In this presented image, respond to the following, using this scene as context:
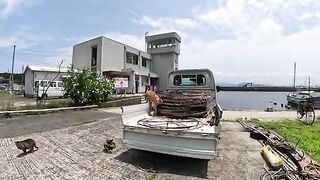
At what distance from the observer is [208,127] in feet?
18.0

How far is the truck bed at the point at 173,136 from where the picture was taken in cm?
494

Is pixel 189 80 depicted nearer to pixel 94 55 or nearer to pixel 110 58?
pixel 110 58

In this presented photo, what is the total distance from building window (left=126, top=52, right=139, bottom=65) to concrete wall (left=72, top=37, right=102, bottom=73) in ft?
17.7

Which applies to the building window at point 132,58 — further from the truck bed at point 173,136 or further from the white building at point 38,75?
the truck bed at point 173,136

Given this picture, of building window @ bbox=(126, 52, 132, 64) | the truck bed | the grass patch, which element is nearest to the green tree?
the grass patch

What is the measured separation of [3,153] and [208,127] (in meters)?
4.73

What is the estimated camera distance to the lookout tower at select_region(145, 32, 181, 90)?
136 ft

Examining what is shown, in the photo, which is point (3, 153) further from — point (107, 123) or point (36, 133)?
point (107, 123)

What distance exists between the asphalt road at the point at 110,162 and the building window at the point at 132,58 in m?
29.3

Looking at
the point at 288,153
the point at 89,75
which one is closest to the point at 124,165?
the point at 288,153

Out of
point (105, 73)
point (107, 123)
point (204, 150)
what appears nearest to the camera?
point (204, 150)

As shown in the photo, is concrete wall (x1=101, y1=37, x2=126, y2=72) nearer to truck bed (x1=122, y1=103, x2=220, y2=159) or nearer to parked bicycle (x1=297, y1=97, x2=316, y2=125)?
parked bicycle (x1=297, y1=97, x2=316, y2=125)

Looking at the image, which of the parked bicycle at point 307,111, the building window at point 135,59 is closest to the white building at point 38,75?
the building window at point 135,59

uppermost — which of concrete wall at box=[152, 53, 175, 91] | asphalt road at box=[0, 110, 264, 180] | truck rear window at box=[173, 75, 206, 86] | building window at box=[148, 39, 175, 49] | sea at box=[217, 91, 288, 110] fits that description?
building window at box=[148, 39, 175, 49]
